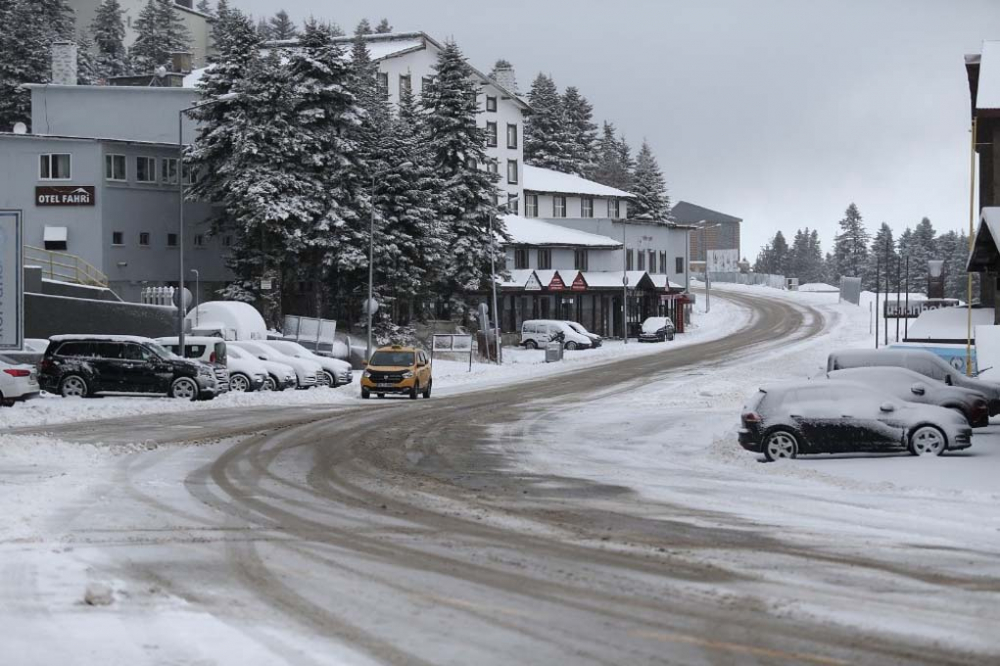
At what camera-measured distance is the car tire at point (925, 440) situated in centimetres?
2169

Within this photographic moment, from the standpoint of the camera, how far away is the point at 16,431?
2725 centimetres

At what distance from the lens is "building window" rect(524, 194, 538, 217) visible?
4094 inches

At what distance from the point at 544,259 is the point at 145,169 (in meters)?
32.8

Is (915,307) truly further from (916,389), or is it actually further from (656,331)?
(916,389)

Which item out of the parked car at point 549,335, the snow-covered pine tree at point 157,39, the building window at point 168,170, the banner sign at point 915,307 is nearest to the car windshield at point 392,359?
the building window at point 168,170

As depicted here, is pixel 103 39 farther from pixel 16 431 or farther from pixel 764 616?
pixel 764 616

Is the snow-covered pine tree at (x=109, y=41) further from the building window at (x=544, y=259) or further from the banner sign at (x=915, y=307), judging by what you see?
the banner sign at (x=915, y=307)

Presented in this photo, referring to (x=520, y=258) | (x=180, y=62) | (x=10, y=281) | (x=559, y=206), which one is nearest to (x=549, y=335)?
(x=520, y=258)

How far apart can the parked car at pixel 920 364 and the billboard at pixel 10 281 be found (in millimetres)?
19589

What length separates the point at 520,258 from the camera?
88.4 meters

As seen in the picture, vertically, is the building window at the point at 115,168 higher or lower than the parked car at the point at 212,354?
higher

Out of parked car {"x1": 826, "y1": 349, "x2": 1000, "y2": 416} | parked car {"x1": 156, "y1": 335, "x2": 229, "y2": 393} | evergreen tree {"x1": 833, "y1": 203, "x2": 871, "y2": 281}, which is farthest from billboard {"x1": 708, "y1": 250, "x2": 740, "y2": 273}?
parked car {"x1": 826, "y1": 349, "x2": 1000, "y2": 416}

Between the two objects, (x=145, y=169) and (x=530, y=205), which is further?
(x=530, y=205)

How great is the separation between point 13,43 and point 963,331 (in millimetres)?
68761
